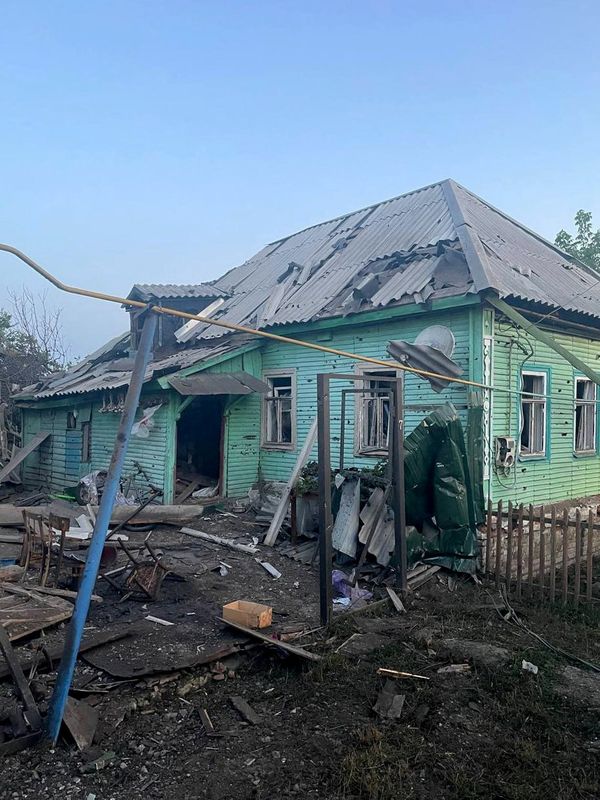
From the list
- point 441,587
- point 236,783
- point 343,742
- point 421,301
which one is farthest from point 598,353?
point 236,783

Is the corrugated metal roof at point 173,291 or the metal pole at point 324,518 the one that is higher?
the corrugated metal roof at point 173,291

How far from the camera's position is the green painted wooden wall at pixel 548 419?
29.8ft

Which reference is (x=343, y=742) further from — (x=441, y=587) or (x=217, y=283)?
(x=217, y=283)

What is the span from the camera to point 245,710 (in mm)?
4090

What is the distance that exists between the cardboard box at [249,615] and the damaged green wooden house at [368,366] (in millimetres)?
3231

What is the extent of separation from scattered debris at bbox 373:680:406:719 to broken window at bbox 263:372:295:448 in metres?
7.65

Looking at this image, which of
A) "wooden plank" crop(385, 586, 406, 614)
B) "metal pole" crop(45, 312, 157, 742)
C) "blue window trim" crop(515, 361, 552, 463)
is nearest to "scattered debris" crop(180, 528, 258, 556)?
"wooden plank" crop(385, 586, 406, 614)

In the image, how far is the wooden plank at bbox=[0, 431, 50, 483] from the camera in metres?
14.2

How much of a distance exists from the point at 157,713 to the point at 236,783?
0.99 m

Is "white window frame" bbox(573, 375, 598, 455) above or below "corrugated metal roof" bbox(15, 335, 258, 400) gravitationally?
below

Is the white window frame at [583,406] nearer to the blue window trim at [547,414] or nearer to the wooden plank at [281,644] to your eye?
the blue window trim at [547,414]

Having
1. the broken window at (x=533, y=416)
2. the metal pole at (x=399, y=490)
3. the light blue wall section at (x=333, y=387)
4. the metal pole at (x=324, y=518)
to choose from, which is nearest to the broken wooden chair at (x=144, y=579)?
the metal pole at (x=324, y=518)

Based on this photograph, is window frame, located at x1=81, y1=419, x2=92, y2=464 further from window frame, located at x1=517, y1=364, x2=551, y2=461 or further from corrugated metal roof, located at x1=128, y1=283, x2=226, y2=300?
window frame, located at x1=517, y1=364, x2=551, y2=461

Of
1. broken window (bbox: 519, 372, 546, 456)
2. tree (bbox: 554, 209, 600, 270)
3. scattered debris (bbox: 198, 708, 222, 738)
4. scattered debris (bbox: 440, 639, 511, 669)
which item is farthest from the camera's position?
tree (bbox: 554, 209, 600, 270)
